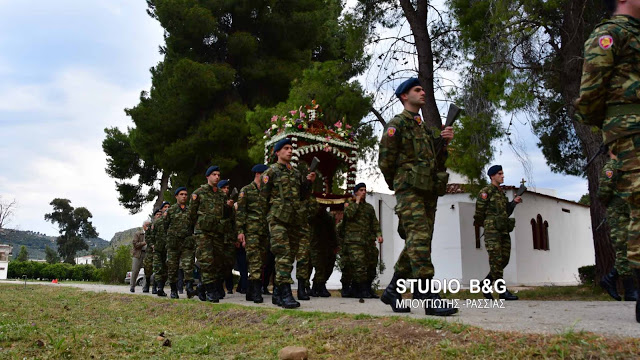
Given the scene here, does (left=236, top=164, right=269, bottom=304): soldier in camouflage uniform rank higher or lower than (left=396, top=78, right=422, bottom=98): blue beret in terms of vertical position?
lower

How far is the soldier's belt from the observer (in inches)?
141

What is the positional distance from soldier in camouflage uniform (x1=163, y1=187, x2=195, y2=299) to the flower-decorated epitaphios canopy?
2.22m

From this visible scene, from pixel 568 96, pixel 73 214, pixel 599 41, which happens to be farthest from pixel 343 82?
pixel 73 214

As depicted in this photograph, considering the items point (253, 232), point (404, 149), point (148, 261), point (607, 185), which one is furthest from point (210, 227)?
point (607, 185)

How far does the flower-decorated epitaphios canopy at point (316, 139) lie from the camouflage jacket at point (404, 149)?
4.99 meters

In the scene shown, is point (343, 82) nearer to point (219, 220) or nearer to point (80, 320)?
point (219, 220)

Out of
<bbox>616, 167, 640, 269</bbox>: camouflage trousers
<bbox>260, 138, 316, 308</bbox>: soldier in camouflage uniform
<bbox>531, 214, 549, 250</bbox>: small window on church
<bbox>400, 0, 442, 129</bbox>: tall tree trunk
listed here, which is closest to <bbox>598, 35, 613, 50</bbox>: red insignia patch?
<bbox>616, 167, 640, 269</bbox>: camouflage trousers

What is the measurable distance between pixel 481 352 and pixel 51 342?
12.1 ft

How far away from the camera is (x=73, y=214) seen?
7269 centimetres

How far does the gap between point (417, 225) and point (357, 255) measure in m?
3.91

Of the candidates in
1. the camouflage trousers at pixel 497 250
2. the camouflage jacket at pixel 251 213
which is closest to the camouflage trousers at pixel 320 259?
the camouflage jacket at pixel 251 213

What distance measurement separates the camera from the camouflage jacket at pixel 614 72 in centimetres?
364

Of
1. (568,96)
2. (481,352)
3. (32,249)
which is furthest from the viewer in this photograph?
(32,249)

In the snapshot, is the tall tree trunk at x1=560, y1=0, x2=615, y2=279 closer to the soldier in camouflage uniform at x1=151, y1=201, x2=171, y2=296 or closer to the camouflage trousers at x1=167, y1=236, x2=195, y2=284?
the camouflage trousers at x1=167, y1=236, x2=195, y2=284
